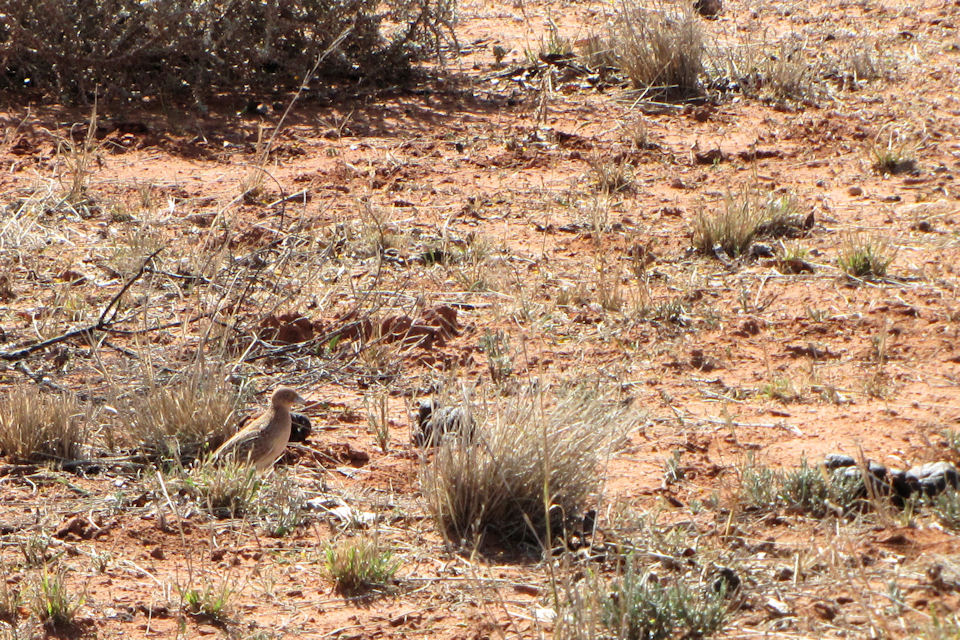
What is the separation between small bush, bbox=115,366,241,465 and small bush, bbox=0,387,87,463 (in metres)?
0.18

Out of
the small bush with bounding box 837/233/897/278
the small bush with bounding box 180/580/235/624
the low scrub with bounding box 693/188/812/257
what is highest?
the low scrub with bounding box 693/188/812/257

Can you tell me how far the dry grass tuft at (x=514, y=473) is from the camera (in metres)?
3.79

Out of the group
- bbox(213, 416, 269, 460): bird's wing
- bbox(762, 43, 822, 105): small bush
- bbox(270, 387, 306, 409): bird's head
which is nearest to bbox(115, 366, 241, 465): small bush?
bbox(213, 416, 269, 460): bird's wing

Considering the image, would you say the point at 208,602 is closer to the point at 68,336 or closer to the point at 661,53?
the point at 68,336

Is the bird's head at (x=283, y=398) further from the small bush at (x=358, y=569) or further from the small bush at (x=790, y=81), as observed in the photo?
the small bush at (x=790, y=81)

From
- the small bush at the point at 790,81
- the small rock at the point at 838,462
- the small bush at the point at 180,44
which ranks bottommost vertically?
the small rock at the point at 838,462

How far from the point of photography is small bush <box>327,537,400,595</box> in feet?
11.5

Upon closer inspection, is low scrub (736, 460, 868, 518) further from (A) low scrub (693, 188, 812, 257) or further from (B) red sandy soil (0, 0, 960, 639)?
(A) low scrub (693, 188, 812, 257)

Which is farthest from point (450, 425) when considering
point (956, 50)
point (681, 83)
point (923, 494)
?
point (956, 50)

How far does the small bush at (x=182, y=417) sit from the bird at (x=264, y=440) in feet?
0.62

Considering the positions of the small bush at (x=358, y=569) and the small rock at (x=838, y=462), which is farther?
the small rock at (x=838, y=462)

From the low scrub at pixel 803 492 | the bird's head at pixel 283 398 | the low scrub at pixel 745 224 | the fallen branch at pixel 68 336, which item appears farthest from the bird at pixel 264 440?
the low scrub at pixel 745 224

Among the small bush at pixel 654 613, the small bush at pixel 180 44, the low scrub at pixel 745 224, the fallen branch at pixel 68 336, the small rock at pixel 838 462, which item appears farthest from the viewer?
the small bush at pixel 180 44

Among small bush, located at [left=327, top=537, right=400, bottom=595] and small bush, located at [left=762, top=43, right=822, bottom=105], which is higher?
small bush, located at [left=762, top=43, right=822, bottom=105]
